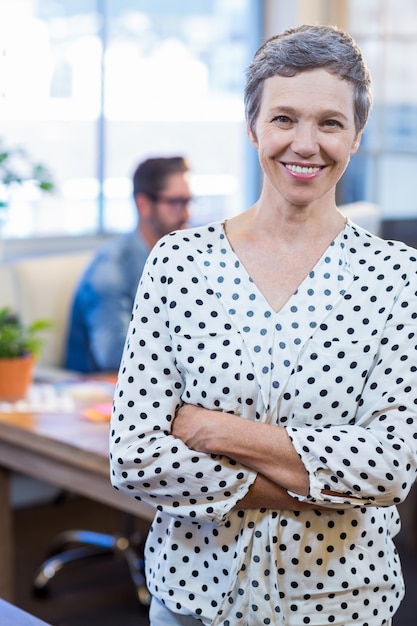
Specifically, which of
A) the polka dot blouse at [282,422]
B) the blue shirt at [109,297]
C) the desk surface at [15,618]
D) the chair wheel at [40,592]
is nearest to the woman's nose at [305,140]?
the polka dot blouse at [282,422]

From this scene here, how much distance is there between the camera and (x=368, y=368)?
1470 mm

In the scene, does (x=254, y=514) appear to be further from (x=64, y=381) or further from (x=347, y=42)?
(x=64, y=381)

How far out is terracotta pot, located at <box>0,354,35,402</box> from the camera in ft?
9.79

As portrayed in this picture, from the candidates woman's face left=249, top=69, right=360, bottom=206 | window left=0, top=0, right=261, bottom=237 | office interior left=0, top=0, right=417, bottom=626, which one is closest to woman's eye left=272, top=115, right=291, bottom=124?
woman's face left=249, top=69, right=360, bottom=206

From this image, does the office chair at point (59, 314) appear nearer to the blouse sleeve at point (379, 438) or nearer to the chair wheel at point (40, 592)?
the chair wheel at point (40, 592)

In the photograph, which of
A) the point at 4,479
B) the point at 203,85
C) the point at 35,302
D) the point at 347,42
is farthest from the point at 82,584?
the point at 203,85

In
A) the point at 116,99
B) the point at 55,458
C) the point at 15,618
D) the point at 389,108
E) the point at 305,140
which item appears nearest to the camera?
the point at 305,140

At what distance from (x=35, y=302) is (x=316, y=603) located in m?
2.56

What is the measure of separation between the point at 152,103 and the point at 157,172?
60.8 inches

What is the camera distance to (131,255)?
3.58 meters

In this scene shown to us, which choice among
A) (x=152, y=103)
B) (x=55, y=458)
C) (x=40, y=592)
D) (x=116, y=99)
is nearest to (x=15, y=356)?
(x=55, y=458)

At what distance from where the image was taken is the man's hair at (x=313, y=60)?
143cm

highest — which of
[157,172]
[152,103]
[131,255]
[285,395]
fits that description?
[152,103]

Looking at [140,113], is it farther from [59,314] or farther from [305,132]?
[305,132]
